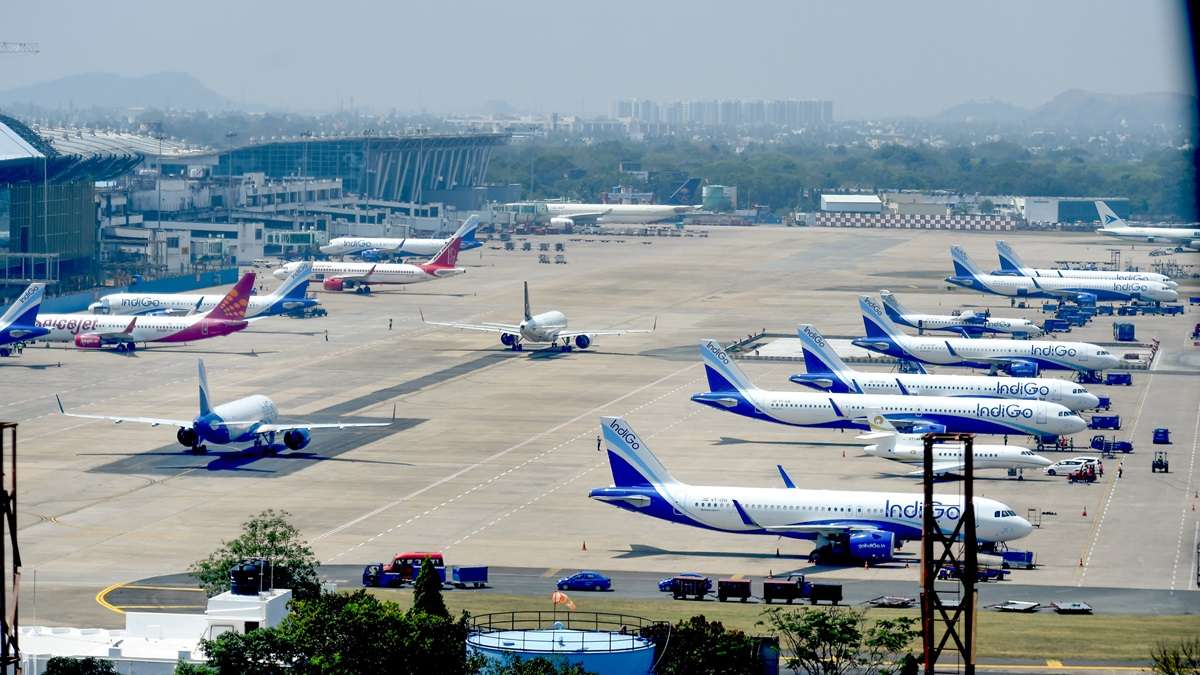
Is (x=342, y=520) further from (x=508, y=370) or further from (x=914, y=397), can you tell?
(x=508, y=370)

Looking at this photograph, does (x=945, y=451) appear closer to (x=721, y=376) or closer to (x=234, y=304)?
(x=721, y=376)

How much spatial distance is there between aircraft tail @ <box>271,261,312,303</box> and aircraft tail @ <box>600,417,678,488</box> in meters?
104

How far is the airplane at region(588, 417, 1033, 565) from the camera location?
90.8 meters

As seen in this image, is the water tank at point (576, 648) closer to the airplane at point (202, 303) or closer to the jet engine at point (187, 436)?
the jet engine at point (187, 436)

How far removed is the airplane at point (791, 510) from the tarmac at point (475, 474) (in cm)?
167

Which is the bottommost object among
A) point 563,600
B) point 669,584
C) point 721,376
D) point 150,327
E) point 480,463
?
point 669,584

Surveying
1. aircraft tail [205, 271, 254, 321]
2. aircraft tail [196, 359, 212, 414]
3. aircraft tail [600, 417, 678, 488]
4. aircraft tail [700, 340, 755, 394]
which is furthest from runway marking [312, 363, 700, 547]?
aircraft tail [205, 271, 254, 321]

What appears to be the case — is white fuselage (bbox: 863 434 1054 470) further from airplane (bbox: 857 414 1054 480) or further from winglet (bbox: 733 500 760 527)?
winglet (bbox: 733 500 760 527)

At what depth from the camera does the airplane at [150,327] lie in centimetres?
17050

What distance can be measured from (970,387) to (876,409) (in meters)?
11.0

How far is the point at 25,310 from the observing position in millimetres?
164875

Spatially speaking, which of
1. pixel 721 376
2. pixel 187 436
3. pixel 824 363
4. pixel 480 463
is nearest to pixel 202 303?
pixel 187 436

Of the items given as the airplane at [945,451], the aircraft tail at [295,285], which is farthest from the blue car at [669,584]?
the aircraft tail at [295,285]

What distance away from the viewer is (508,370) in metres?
161
